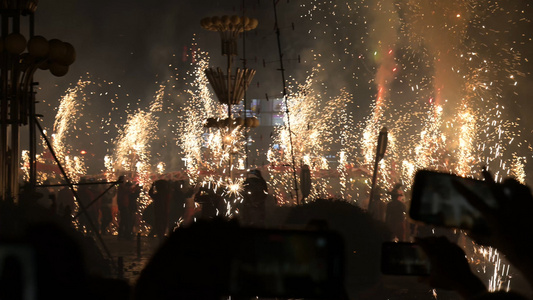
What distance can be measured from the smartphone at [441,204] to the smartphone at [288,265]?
567 millimetres

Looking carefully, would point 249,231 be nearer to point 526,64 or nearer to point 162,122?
point 526,64

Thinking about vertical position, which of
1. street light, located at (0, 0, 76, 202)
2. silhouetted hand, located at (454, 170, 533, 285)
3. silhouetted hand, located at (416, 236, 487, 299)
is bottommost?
silhouetted hand, located at (416, 236, 487, 299)

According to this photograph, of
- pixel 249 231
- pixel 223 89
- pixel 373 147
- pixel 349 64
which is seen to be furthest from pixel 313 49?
pixel 249 231

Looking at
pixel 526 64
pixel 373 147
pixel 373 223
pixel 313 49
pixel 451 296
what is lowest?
pixel 451 296

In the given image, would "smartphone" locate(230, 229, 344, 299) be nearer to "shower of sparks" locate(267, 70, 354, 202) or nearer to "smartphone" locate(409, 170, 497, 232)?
"smartphone" locate(409, 170, 497, 232)

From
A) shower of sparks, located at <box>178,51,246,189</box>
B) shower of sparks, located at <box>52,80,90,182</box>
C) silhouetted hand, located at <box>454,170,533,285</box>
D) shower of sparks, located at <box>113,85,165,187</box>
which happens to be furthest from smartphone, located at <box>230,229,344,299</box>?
shower of sparks, located at <box>52,80,90,182</box>

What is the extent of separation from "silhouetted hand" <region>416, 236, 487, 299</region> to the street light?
783 centimetres

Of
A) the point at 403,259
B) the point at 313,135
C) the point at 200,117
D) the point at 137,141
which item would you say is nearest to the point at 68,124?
the point at 137,141

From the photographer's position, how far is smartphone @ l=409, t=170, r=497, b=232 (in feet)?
7.43

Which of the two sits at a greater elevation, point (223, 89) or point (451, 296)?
point (223, 89)

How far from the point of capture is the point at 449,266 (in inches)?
87.7

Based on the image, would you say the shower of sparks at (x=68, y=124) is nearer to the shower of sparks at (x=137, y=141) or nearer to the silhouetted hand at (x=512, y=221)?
the shower of sparks at (x=137, y=141)

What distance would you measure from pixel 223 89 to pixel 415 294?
626 cm

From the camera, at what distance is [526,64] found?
1972 cm
